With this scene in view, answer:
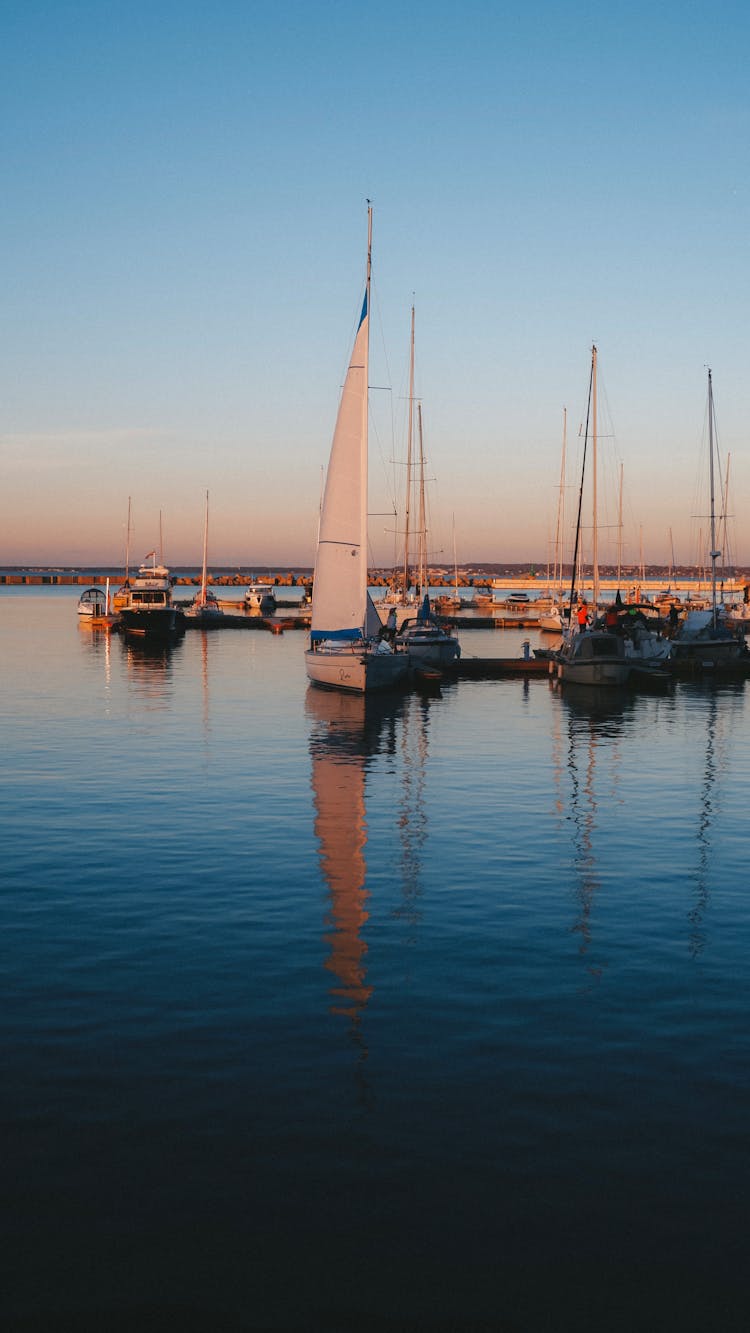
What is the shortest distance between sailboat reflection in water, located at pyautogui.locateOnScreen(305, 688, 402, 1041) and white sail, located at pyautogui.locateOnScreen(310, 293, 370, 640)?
17.2 ft

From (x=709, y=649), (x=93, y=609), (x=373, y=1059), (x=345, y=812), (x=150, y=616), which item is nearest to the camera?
(x=373, y=1059)

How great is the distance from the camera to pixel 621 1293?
7.73m

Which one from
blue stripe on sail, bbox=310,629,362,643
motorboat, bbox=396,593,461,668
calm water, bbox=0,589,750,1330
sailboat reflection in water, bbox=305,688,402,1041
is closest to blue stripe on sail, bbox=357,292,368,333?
blue stripe on sail, bbox=310,629,362,643

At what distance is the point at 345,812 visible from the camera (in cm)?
2542

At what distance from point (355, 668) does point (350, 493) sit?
24.4 ft

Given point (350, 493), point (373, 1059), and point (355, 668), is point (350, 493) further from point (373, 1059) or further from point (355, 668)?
point (373, 1059)

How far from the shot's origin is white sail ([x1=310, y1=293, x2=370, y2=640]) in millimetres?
45812

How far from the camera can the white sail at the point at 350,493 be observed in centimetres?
4581

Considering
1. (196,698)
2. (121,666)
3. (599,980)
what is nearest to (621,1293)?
(599,980)

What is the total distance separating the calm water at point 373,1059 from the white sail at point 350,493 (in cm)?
2010

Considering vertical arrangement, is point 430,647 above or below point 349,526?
below

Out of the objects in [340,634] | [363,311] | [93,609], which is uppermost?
[363,311]

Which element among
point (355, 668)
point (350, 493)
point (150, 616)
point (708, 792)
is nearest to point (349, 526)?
point (350, 493)

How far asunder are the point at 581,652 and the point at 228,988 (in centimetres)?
4254
